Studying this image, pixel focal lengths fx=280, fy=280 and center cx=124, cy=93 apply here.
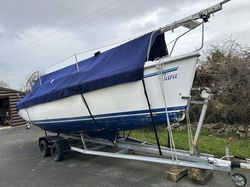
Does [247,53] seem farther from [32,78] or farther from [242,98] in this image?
[32,78]

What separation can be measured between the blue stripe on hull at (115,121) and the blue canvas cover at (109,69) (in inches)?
23.6

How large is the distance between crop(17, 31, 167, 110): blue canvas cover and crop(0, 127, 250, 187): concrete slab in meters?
1.62

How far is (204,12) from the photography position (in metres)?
4.27

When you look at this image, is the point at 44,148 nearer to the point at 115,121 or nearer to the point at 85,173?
the point at 85,173

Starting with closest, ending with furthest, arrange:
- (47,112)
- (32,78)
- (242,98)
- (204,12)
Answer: (204,12), (47,112), (242,98), (32,78)

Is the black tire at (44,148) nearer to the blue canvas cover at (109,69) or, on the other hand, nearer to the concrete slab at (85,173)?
the concrete slab at (85,173)

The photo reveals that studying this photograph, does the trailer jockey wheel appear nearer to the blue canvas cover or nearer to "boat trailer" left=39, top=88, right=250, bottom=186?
"boat trailer" left=39, top=88, right=250, bottom=186

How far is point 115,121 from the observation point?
5.47m

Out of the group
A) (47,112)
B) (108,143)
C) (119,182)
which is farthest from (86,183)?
(47,112)

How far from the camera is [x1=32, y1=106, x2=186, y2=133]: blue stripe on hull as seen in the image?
4.74 meters

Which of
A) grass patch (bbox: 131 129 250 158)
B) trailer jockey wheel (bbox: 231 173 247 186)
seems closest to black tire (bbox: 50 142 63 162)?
grass patch (bbox: 131 129 250 158)

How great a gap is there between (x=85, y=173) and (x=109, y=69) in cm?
224

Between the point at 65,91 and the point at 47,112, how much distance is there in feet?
4.14

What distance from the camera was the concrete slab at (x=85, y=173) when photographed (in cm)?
504
